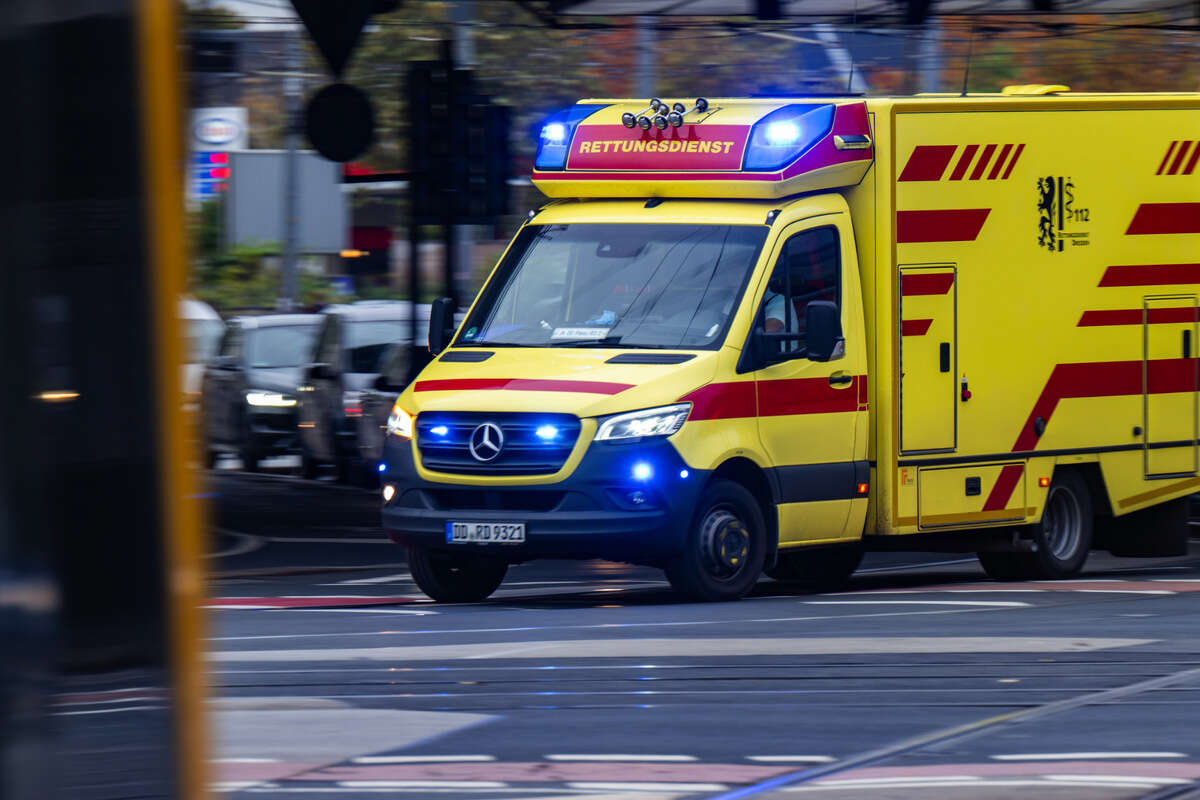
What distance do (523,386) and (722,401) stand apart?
1050mm

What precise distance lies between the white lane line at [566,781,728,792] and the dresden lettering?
6.45 metres

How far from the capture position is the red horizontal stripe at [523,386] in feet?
37.8

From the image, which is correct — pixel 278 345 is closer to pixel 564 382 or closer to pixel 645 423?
pixel 564 382

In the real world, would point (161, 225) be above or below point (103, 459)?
above

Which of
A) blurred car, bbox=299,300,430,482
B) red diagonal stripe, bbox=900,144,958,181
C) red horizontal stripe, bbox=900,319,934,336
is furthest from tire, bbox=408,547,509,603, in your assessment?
blurred car, bbox=299,300,430,482

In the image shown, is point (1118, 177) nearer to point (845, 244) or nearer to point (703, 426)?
point (845, 244)

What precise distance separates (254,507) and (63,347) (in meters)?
17.1

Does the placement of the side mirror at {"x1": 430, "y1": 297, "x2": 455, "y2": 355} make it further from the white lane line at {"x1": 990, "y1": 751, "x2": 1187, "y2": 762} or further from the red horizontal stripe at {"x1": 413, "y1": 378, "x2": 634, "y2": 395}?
the white lane line at {"x1": 990, "y1": 751, "x2": 1187, "y2": 762}

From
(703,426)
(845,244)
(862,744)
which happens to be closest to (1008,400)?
(845,244)

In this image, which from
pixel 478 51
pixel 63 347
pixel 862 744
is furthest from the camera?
pixel 478 51

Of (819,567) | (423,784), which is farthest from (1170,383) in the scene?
(423,784)

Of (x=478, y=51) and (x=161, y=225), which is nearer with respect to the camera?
(x=161, y=225)

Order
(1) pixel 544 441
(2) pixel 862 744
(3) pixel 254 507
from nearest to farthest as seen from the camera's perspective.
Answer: (2) pixel 862 744 < (1) pixel 544 441 < (3) pixel 254 507

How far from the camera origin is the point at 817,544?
12633mm
